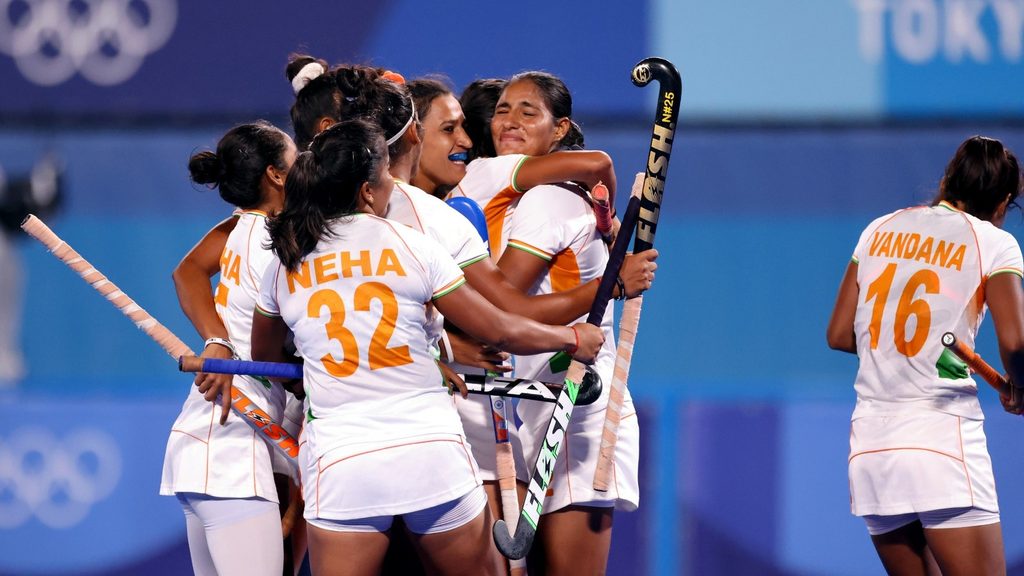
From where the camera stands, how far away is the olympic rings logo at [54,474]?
13.8ft

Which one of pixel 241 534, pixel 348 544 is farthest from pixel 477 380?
pixel 241 534

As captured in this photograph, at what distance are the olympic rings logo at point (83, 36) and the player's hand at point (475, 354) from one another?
390cm

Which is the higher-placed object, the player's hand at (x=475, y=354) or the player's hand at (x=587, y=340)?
the player's hand at (x=587, y=340)

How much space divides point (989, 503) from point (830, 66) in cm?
342

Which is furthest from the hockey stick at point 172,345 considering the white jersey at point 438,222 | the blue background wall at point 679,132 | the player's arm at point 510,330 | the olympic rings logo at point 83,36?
the olympic rings logo at point 83,36

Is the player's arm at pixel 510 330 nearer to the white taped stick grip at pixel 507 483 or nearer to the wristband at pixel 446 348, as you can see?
the wristband at pixel 446 348

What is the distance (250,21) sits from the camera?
6.25 m

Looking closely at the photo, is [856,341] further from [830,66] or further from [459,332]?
[830,66]

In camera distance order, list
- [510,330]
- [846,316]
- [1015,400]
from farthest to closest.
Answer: [846,316] < [1015,400] < [510,330]

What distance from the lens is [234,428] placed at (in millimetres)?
3070

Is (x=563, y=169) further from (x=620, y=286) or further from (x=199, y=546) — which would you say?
(x=199, y=546)

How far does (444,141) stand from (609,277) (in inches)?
25.4

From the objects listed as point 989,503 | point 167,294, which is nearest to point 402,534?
point 989,503

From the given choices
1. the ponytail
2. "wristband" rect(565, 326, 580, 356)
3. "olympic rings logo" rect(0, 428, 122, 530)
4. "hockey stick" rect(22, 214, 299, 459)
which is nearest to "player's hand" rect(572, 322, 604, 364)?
"wristband" rect(565, 326, 580, 356)
